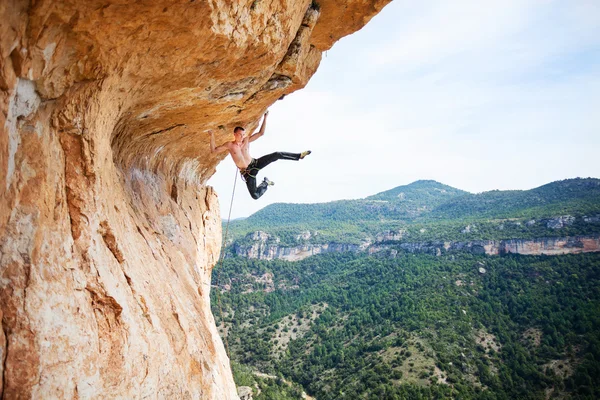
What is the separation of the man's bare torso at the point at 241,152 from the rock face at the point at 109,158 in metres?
0.83

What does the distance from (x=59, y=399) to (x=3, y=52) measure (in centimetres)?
309

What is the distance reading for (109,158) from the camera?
204 inches

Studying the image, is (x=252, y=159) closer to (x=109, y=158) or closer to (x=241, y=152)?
(x=241, y=152)

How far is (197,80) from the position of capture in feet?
17.8

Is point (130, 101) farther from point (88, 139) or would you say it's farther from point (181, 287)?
point (181, 287)

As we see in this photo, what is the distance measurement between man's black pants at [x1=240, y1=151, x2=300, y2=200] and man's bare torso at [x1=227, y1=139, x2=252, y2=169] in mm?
200

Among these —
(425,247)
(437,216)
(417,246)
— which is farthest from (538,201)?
(437,216)

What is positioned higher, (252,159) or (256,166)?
(252,159)

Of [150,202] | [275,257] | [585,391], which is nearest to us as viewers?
[150,202]

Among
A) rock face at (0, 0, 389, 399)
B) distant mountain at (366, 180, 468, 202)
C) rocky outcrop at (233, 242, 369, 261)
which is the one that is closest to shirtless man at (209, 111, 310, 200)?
rock face at (0, 0, 389, 399)

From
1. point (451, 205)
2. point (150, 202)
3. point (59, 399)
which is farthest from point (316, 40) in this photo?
point (451, 205)

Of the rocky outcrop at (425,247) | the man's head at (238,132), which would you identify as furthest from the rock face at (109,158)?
the rocky outcrop at (425,247)

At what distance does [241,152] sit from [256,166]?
742 millimetres

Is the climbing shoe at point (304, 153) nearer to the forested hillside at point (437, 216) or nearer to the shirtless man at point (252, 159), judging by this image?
the shirtless man at point (252, 159)
